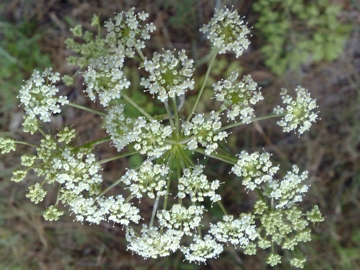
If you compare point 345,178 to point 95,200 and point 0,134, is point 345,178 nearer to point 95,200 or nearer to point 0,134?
point 95,200

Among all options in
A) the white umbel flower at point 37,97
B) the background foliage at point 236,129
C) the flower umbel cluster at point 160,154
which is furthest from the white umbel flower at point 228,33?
the background foliage at point 236,129

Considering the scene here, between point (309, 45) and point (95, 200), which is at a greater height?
point (309, 45)

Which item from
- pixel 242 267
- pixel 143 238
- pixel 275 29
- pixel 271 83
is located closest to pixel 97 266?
pixel 242 267

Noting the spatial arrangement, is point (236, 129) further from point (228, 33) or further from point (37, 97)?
point (37, 97)

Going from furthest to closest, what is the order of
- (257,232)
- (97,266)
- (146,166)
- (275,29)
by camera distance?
1. (97,266)
2. (275,29)
3. (257,232)
4. (146,166)

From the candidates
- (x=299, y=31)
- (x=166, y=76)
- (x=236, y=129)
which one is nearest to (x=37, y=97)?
(x=166, y=76)

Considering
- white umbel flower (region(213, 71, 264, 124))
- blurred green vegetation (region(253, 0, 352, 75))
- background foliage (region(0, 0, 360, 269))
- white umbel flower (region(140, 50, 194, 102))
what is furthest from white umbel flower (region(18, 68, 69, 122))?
blurred green vegetation (region(253, 0, 352, 75))

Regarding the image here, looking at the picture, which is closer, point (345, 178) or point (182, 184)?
point (182, 184)

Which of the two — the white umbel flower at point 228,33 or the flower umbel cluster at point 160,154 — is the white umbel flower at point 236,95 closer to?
the flower umbel cluster at point 160,154

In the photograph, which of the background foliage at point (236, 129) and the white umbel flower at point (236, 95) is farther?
the background foliage at point (236, 129)
